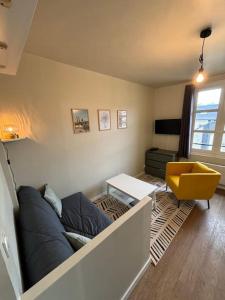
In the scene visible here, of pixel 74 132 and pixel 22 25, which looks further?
pixel 74 132

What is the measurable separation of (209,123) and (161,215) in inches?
97.7

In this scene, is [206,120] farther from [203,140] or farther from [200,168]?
[200,168]

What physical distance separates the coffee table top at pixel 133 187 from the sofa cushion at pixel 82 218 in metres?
0.62

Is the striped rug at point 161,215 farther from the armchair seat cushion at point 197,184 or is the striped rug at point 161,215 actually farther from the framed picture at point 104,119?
the framed picture at point 104,119

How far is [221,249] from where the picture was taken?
174cm

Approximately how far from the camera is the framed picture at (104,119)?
274 centimetres

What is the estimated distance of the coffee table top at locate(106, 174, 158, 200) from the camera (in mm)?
2265

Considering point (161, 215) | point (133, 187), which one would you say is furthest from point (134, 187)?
point (161, 215)

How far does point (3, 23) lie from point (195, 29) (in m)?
1.69

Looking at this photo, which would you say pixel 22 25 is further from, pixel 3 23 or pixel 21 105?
pixel 21 105

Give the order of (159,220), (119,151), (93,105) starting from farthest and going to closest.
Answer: (119,151) < (93,105) < (159,220)

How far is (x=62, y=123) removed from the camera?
2.24m

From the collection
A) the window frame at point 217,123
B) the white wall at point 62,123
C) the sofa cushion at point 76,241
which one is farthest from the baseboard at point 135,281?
the window frame at point 217,123

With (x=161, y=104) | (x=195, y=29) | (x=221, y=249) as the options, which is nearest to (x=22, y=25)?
(x=195, y=29)
